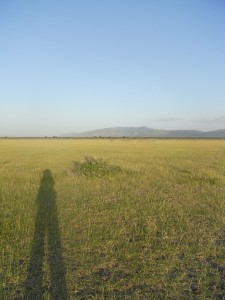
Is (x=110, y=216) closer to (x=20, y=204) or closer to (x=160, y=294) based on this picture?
(x=20, y=204)

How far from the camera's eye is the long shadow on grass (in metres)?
4.84

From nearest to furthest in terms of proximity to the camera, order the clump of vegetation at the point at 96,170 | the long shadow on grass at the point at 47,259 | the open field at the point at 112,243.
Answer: the long shadow on grass at the point at 47,259
the open field at the point at 112,243
the clump of vegetation at the point at 96,170

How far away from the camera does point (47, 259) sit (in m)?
6.02

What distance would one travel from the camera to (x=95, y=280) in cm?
523

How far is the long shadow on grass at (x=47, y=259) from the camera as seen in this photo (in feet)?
15.9

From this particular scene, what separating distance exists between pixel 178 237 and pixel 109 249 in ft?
6.28

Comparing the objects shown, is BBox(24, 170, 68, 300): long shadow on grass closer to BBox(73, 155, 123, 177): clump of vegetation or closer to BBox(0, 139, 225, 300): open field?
BBox(0, 139, 225, 300): open field

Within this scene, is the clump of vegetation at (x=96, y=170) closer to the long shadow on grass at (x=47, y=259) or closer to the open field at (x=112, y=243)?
the open field at (x=112, y=243)

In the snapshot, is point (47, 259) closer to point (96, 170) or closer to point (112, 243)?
point (112, 243)

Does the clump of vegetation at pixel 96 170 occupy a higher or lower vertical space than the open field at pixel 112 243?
higher

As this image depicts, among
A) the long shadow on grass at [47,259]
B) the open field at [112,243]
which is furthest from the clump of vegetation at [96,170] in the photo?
the long shadow on grass at [47,259]

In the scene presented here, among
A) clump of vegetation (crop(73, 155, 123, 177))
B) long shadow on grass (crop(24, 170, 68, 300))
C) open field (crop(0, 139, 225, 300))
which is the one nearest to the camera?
long shadow on grass (crop(24, 170, 68, 300))

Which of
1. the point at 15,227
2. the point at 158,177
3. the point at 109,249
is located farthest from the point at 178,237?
the point at 158,177

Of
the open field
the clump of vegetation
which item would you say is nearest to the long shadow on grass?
the open field
